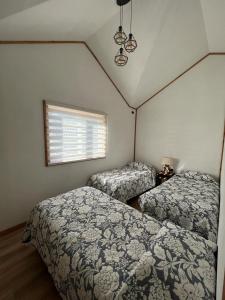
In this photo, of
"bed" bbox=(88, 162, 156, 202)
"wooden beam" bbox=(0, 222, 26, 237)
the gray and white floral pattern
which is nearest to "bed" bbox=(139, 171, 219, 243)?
"bed" bbox=(88, 162, 156, 202)

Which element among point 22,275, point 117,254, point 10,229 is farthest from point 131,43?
point 10,229

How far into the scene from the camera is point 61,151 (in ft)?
8.67

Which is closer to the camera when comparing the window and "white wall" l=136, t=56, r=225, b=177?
the window

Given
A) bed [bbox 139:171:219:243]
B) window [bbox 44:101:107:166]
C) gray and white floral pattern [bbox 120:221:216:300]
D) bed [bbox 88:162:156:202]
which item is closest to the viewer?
gray and white floral pattern [bbox 120:221:216:300]

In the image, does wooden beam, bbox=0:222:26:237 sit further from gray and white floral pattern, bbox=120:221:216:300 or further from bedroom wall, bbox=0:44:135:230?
gray and white floral pattern, bbox=120:221:216:300

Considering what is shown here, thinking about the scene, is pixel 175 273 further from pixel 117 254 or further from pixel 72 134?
pixel 72 134

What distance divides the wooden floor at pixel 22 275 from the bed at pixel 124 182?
1373mm

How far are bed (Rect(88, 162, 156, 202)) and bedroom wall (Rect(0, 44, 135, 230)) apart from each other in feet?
1.27

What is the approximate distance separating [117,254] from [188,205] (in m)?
1.27

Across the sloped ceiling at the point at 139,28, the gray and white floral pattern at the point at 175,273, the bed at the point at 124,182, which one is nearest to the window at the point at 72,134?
the bed at the point at 124,182

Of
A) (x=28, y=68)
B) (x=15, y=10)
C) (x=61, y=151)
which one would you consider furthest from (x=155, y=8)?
(x=61, y=151)

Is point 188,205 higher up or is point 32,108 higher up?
point 32,108

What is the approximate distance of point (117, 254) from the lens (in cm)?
112

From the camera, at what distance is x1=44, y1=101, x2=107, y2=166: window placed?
96.7 inches
